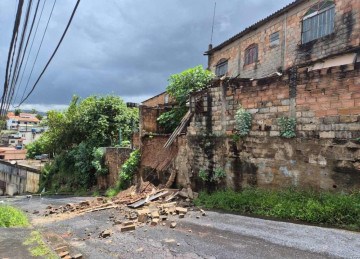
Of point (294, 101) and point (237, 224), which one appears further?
point (294, 101)

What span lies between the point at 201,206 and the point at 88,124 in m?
12.7

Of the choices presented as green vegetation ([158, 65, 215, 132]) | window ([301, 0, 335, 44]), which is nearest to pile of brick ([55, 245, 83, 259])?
green vegetation ([158, 65, 215, 132])

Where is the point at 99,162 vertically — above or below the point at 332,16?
below

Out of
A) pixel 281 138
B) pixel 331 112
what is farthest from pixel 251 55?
pixel 331 112

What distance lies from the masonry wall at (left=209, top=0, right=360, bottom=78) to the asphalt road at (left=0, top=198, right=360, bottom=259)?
8.47m

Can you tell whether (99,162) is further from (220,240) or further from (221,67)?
(220,240)

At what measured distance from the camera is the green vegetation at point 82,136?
62.0 ft

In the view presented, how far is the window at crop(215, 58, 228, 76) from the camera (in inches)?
764

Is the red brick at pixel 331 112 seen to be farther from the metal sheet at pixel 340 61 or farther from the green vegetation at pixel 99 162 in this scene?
the green vegetation at pixel 99 162

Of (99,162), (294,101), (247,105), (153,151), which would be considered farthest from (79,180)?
(294,101)

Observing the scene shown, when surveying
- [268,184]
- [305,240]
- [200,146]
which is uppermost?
[200,146]

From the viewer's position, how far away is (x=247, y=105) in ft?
29.9

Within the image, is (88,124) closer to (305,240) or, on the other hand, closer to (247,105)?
(247,105)

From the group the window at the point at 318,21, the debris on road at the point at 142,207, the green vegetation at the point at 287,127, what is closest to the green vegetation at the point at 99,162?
the debris on road at the point at 142,207
